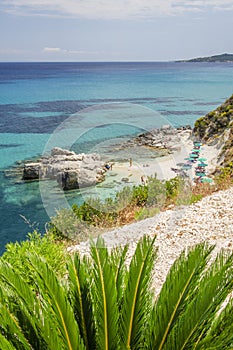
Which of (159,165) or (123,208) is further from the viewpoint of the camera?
(159,165)

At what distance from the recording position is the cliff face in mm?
28034

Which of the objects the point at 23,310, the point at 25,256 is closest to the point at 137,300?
the point at 23,310

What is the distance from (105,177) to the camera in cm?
1359

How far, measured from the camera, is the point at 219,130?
32406 millimetres

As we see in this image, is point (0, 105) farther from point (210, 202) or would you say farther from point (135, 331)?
point (135, 331)

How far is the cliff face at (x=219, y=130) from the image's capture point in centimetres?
2803

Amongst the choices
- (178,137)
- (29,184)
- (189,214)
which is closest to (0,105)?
(178,137)

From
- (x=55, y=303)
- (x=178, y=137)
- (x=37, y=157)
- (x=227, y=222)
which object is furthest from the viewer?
(x=178, y=137)

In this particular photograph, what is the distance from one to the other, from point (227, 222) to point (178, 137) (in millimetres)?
27909

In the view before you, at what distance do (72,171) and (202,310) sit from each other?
49.9 feet

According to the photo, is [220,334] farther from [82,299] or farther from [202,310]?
[82,299]

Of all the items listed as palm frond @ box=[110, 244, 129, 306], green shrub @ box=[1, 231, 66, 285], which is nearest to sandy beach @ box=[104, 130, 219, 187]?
green shrub @ box=[1, 231, 66, 285]

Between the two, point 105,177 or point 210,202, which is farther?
point 105,177

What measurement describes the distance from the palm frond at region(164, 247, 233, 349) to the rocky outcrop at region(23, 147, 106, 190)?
808 cm
